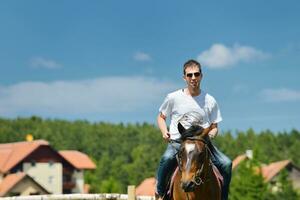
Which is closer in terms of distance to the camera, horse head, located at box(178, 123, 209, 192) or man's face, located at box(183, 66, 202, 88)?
horse head, located at box(178, 123, 209, 192)

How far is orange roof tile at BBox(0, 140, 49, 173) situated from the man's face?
241 ft

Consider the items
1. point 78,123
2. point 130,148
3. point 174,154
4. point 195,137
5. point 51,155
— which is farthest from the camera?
point 78,123

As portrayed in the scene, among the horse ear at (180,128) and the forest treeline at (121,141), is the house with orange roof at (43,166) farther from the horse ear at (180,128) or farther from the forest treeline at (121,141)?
the horse ear at (180,128)

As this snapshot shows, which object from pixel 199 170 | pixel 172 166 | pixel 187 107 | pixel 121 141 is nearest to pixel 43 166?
pixel 121 141

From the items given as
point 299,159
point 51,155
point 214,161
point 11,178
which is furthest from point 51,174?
point 214,161

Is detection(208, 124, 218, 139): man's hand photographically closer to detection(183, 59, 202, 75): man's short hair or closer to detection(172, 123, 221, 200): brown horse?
detection(172, 123, 221, 200): brown horse

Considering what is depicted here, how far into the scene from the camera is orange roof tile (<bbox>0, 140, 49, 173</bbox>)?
80.7m

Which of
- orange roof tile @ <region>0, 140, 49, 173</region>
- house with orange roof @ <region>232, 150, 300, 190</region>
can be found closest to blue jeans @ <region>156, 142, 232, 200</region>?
house with orange roof @ <region>232, 150, 300, 190</region>

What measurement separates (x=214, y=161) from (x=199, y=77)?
1.21m

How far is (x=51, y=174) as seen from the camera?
88.3 meters

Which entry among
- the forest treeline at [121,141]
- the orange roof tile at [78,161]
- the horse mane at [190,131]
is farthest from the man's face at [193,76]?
the forest treeline at [121,141]

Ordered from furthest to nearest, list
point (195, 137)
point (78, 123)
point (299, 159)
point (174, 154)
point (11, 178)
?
point (78, 123) < point (299, 159) < point (11, 178) < point (174, 154) < point (195, 137)

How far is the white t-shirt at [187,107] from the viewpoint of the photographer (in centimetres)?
890

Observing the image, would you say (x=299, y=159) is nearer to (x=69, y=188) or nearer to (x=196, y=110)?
(x=69, y=188)
